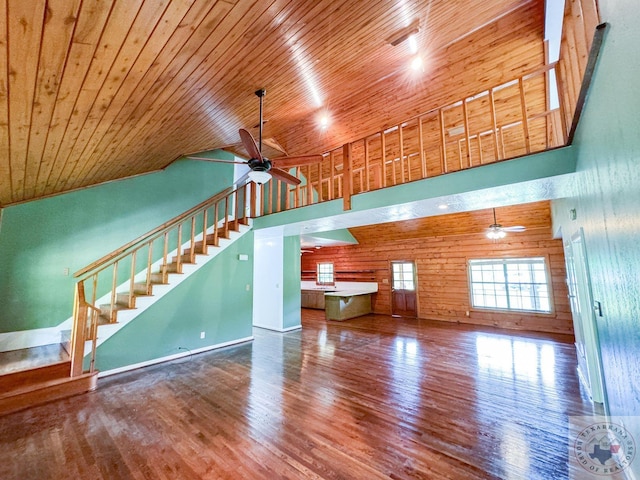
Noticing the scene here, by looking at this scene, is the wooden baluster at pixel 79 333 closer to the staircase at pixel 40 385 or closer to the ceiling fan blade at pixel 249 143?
the staircase at pixel 40 385

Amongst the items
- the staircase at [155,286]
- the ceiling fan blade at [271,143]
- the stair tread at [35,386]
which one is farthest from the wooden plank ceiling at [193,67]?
the stair tread at [35,386]

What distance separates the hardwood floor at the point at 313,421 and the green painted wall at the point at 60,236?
163 centimetres

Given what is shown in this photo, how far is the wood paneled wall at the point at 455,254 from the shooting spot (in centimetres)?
651

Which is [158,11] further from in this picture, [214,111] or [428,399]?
[428,399]

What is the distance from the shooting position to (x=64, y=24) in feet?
4.86

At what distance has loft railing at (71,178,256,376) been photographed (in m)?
3.53

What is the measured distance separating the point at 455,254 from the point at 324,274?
485 cm

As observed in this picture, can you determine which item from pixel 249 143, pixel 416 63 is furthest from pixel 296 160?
pixel 416 63

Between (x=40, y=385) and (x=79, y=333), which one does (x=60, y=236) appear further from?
(x=40, y=385)

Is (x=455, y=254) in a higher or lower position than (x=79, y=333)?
higher

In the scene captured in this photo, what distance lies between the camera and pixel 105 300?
477cm

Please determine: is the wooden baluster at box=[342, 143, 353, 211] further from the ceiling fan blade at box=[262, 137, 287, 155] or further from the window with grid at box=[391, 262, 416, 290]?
the window with grid at box=[391, 262, 416, 290]

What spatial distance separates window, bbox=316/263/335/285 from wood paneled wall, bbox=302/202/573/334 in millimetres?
772

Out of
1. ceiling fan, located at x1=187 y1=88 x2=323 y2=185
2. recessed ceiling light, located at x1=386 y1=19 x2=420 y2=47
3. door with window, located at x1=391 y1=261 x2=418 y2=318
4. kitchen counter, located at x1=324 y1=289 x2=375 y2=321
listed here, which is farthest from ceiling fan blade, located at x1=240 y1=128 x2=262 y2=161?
door with window, located at x1=391 y1=261 x2=418 y2=318
